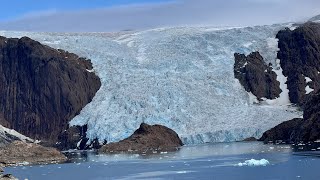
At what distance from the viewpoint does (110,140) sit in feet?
268

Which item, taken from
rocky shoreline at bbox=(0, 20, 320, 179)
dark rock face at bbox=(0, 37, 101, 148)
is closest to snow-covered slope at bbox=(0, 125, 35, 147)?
rocky shoreline at bbox=(0, 20, 320, 179)

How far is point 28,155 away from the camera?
71.5 m

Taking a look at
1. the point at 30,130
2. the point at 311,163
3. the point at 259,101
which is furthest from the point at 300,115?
the point at 311,163

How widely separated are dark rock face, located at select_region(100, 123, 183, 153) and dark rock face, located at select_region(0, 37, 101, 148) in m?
15.4

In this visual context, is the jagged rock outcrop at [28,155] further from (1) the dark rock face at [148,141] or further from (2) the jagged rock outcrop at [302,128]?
(2) the jagged rock outcrop at [302,128]

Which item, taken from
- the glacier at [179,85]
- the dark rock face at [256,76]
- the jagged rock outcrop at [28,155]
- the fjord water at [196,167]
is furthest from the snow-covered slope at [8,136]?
the dark rock face at [256,76]

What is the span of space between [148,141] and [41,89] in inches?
868

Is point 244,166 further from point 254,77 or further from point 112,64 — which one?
point 254,77

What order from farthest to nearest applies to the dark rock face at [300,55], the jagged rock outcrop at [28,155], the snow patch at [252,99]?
1. the dark rock face at [300,55]
2. the snow patch at [252,99]
3. the jagged rock outcrop at [28,155]

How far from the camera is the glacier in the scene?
82625 mm

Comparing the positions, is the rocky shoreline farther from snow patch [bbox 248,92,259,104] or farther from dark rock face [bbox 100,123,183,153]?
dark rock face [bbox 100,123,183,153]

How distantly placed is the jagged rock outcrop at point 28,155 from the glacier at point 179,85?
34.0 ft

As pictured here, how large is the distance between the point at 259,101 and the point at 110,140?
21.8 meters

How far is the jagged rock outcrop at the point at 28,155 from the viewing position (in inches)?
2756
